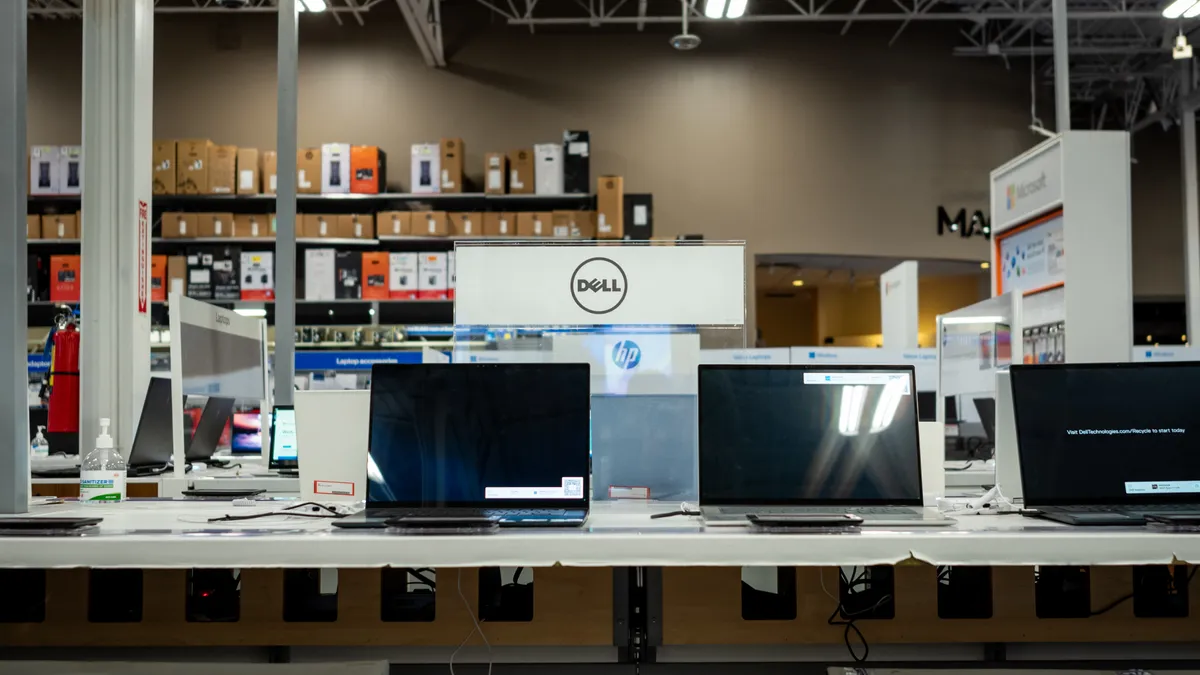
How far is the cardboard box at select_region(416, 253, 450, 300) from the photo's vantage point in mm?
7824

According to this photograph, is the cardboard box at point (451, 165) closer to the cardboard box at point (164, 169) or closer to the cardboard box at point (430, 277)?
the cardboard box at point (430, 277)

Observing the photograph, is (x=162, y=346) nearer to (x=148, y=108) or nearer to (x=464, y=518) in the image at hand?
(x=148, y=108)

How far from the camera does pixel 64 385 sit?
4.17 meters

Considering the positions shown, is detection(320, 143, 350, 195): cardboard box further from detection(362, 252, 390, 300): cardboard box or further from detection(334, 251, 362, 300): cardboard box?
detection(362, 252, 390, 300): cardboard box

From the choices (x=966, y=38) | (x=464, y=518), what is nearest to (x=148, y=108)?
(x=464, y=518)

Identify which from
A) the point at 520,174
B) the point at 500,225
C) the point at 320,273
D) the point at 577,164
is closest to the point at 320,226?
the point at 320,273

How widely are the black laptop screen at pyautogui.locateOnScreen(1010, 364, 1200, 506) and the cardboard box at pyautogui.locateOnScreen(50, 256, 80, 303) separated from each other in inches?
305

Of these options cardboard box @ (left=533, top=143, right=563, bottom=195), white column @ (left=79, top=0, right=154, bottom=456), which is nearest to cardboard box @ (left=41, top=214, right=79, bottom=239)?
cardboard box @ (left=533, top=143, right=563, bottom=195)

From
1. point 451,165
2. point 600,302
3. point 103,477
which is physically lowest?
point 103,477

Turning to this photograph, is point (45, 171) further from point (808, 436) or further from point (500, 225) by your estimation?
point (808, 436)

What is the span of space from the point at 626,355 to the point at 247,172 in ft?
21.5

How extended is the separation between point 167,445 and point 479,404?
209cm

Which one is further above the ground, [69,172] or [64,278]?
[69,172]

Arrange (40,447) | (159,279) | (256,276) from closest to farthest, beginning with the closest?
(40,447) → (159,279) → (256,276)
